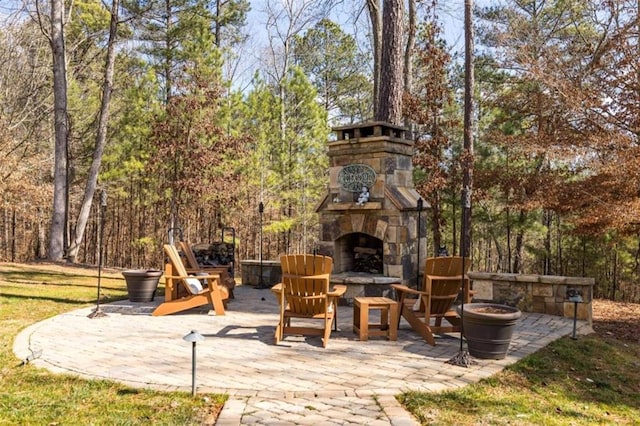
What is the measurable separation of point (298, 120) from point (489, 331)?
12.0 meters

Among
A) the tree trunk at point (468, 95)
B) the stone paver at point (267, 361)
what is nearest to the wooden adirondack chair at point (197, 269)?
the stone paver at point (267, 361)

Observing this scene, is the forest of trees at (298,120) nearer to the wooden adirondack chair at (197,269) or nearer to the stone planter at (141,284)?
the wooden adirondack chair at (197,269)

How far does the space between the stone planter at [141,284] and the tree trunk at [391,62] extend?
179 inches

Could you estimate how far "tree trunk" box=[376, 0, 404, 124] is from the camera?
820 centimetres

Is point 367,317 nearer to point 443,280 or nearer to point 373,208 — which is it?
point 443,280

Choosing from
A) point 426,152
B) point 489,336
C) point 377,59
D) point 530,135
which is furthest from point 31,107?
point 489,336

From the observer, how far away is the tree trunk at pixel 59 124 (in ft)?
40.0

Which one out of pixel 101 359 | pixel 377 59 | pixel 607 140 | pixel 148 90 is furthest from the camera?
pixel 148 90

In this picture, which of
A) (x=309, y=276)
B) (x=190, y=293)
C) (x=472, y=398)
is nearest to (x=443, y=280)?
(x=309, y=276)

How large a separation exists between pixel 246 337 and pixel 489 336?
2.33 metres

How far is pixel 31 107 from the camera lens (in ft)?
45.5

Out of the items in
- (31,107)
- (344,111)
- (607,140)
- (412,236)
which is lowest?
(412,236)

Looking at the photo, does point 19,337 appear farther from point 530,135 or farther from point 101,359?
point 530,135

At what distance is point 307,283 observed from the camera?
4586mm
